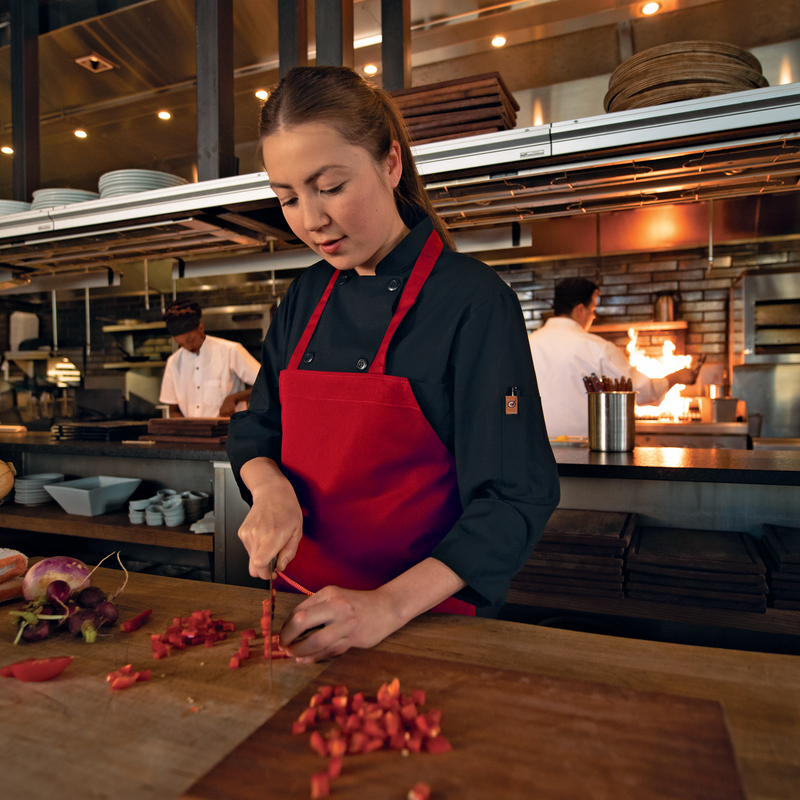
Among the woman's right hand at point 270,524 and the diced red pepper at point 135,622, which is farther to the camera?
the diced red pepper at point 135,622

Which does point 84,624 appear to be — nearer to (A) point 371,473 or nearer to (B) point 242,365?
(A) point 371,473

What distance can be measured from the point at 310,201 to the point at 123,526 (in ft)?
7.00

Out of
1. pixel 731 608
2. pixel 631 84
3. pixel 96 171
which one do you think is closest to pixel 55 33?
pixel 96 171

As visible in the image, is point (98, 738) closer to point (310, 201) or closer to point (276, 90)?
point (310, 201)

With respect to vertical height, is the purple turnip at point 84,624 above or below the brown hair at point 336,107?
below

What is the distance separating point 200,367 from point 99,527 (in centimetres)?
214

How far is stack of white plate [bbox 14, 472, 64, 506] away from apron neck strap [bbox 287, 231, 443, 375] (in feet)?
7.81

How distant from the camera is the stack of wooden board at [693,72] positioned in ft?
6.22

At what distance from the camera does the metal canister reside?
2287mm

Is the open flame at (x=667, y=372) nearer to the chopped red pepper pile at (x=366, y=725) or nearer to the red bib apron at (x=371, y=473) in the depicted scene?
the red bib apron at (x=371, y=473)

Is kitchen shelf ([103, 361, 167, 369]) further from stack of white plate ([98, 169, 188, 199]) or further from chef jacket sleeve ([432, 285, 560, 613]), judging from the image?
chef jacket sleeve ([432, 285, 560, 613])

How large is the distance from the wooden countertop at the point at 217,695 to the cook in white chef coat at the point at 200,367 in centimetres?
356

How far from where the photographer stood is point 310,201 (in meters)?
1.01

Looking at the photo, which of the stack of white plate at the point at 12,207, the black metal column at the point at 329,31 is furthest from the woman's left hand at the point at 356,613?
the stack of white plate at the point at 12,207
